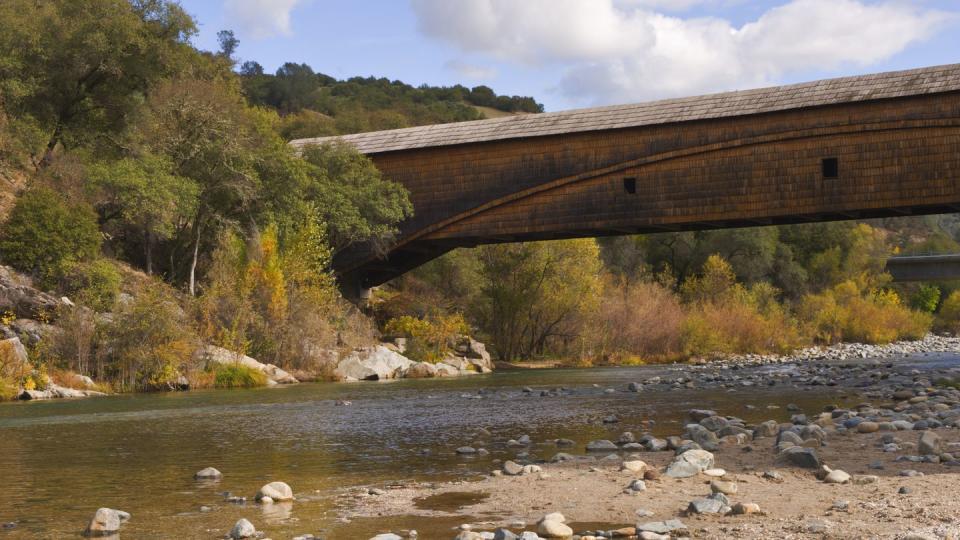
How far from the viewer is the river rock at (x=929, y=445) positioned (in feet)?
24.0

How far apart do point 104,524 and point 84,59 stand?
2268 centimetres

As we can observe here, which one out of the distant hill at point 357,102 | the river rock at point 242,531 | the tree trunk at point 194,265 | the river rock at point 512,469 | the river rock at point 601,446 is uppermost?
the distant hill at point 357,102

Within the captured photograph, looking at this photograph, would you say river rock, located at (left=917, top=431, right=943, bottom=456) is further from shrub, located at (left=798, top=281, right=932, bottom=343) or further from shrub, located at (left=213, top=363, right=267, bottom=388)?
shrub, located at (left=798, top=281, right=932, bottom=343)

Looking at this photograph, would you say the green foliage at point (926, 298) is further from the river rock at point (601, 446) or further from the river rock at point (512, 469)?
the river rock at point (512, 469)

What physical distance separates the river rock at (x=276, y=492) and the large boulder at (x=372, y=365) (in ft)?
54.8

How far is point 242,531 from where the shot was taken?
5270mm

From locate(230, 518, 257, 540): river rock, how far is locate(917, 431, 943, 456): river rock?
199 inches

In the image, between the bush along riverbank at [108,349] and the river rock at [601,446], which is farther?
the bush along riverbank at [108,349]

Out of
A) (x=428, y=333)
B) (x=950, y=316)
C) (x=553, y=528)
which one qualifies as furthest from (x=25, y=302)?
(x=950, y=316)

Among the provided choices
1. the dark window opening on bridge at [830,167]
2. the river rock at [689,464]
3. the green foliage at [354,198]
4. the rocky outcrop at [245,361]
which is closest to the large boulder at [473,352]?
the green foliage at [354,198]

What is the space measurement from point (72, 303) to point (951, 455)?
56.3 ft

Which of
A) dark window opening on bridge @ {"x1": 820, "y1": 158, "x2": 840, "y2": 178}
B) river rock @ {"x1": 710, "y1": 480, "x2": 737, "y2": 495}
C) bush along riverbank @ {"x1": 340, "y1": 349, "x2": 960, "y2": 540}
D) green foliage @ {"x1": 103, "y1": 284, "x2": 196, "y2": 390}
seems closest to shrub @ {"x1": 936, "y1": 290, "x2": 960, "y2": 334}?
dark window opening on bridge @ {"x1": 820, "y1": 158, "x2": 840, "y2": 178}

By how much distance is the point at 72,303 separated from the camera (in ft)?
64.4

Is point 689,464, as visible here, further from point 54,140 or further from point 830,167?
point 54,140
